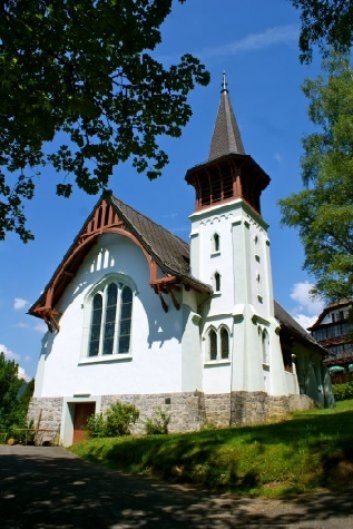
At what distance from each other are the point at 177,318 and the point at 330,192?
9.80m

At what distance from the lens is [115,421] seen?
1745 centimetres

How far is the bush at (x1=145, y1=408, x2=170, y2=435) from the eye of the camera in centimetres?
1664

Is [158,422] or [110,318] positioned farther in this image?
[110,318]

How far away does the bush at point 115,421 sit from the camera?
1750 centimetres

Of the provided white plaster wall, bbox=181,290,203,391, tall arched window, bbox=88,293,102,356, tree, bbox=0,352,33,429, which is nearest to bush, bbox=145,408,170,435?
white plaster wall, bbox=181,290,203,391

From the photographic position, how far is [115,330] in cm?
2020

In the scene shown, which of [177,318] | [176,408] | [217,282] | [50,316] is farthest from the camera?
[50,316]

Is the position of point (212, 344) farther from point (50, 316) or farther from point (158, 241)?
point (50, 316)

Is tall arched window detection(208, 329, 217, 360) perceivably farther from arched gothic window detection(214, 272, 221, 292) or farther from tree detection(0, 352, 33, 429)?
tree detection(0, 352, 33, 429)

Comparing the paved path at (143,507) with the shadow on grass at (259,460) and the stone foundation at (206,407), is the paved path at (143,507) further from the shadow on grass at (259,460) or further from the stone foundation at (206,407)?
the stone foundation at (206,407)

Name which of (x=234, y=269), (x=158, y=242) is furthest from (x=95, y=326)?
(x=234, y=269)

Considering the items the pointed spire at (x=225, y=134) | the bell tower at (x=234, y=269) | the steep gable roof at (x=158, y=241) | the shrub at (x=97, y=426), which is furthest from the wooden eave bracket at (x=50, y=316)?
the pointed spire at (x=225, y=134)

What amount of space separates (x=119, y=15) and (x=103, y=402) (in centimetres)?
1626

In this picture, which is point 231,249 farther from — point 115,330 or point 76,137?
point 76,137
